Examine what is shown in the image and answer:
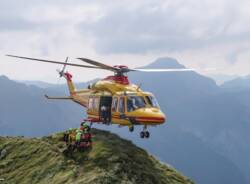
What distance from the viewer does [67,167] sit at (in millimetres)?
26656

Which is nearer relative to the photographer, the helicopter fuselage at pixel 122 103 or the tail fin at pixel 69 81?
the helicopter fuselage at pixel 122 103

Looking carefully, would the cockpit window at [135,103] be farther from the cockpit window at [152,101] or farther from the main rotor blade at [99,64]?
the main rotor blade at [99,64]

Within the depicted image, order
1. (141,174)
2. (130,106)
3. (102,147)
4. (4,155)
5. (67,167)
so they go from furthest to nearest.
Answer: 1. (4,155)
2. (130,106)
3. (102,147)
4. (67,167)
5. (141,174)

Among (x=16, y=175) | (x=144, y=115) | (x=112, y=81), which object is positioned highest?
(x=112, y=81)

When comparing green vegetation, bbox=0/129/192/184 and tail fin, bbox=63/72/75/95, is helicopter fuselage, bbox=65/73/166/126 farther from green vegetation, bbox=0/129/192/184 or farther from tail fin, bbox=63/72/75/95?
tail fin, bbox=63/72/75/95

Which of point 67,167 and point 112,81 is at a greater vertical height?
point 112,81

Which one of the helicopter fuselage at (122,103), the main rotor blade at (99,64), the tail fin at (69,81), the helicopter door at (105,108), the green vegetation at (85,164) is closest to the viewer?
the green vegetation at (85,164)

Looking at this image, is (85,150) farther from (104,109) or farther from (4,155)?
(4,155)

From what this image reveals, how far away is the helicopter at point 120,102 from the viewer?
30609mm

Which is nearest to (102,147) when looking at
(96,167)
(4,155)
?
(96,167)

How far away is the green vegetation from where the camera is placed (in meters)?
24.1

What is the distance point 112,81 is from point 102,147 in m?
8.69

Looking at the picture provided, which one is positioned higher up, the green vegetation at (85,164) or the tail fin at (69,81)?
the tail fin at (69,81)

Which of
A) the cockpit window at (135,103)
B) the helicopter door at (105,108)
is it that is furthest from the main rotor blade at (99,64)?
the cockpit window at (135,103)
